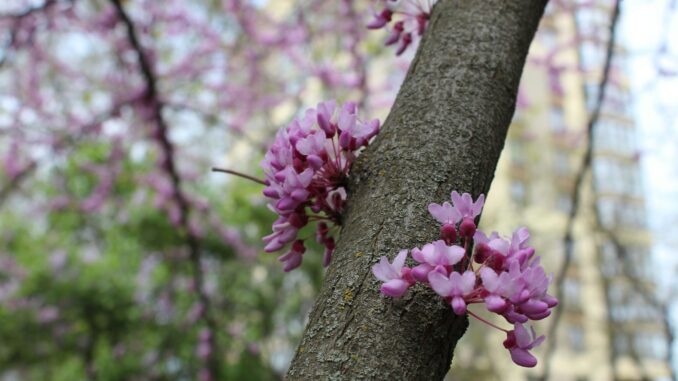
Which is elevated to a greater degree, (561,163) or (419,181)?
(419,181)

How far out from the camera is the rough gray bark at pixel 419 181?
0.91 meters

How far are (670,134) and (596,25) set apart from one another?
5.57 ft

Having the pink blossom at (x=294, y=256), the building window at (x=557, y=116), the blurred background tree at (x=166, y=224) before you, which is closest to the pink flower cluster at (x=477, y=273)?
the pink blossom at (x=294, y=256)

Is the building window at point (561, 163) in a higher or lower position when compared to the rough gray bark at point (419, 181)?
lower

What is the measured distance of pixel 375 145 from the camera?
115 cm

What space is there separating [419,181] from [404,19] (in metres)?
0.68

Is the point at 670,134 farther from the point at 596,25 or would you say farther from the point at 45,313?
the point at 45,313

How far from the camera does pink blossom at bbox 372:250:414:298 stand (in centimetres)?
91

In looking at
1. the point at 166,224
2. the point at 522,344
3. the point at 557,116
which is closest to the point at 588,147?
the point at 522,344

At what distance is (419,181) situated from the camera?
1.05 m

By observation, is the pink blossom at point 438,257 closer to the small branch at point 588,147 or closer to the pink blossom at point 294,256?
the pink blossom at point 294,256

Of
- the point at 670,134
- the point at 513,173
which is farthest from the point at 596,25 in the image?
the point at 513,173

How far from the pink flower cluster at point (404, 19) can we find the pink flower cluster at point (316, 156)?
16.1 inches

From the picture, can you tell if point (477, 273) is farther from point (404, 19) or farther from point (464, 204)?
point (404, 19)
